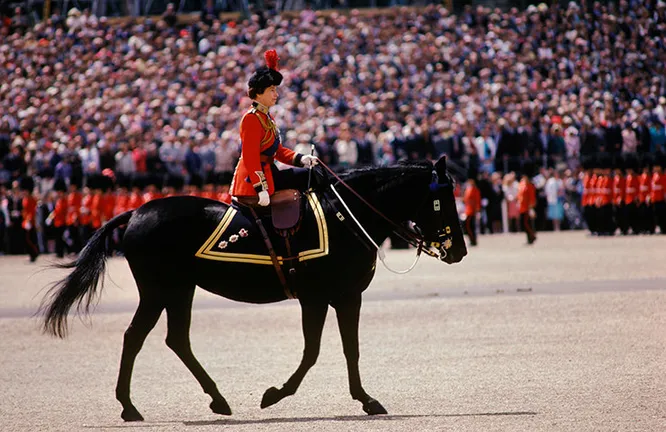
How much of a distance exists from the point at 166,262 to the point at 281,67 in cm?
2331

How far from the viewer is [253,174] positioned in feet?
26.1

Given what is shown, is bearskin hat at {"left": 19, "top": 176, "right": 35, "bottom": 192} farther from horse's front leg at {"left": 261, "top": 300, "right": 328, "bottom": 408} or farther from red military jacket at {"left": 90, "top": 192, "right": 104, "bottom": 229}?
horse's front leg at {"left": 261, "top": 300, "right": 328, "bottom": 408}

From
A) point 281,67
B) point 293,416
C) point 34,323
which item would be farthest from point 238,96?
point 293,416

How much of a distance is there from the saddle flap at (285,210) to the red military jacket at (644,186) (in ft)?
63.4

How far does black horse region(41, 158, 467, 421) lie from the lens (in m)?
7.95

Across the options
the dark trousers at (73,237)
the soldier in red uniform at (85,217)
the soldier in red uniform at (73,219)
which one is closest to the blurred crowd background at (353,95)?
the soldier in red uniform at (85,217)

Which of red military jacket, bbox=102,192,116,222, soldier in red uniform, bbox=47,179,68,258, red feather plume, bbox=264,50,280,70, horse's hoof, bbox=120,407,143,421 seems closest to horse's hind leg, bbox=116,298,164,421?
horse's hoof, bbox=120,407,143,421

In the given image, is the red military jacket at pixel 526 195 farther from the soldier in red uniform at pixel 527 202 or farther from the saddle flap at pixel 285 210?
the saddle flap at pixel 285 210

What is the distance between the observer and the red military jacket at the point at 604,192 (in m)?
26.4

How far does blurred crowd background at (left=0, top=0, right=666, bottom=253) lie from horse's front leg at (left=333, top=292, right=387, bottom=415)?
60.2 ft

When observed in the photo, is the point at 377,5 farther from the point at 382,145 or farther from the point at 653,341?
the point at 653,341

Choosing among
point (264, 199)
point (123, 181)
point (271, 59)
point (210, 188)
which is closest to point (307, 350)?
point (264, 199)

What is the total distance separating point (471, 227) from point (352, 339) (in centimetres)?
1727

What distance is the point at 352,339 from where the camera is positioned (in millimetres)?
7883
